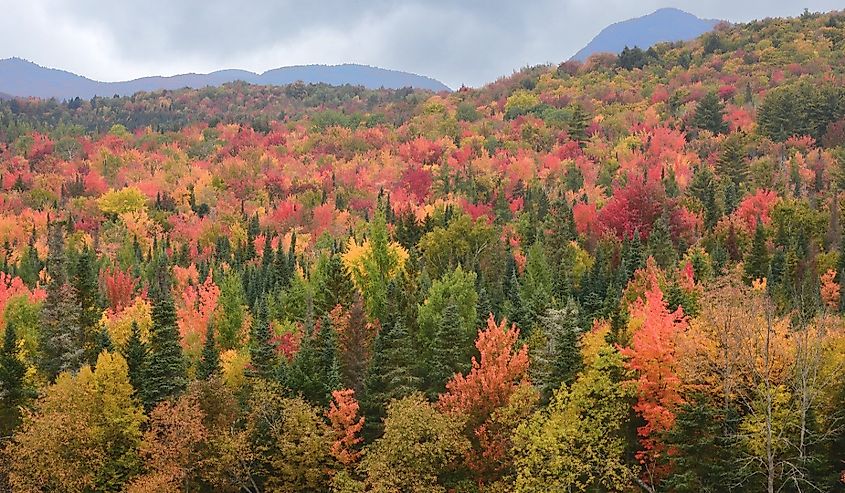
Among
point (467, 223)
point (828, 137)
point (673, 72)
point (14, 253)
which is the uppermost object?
point (673, 72)

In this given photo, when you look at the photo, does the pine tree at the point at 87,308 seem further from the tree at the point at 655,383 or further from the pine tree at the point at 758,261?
the pine tree at the point at 758,261

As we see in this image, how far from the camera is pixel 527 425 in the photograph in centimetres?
4122

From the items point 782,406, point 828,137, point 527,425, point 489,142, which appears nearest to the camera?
point 782,406

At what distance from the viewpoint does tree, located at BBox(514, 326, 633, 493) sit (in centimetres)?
3881

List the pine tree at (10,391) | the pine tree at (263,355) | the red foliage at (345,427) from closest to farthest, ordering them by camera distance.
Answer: the red foliage at (345,427), the pine tree at (10,391), the pine tree at (263,355)

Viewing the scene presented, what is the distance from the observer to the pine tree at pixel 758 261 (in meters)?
70.5

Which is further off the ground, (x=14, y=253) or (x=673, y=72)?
(x=673, y=72)

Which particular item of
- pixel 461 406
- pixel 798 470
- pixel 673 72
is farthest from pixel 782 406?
pixel 673 72

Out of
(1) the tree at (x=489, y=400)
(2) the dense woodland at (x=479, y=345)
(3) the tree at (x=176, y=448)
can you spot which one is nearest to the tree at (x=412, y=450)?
(2) the dense woodland at (x=479, y=345)

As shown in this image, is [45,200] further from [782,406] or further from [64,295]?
[782,406]

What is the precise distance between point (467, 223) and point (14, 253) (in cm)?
8575

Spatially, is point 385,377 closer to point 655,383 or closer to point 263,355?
point 263,355

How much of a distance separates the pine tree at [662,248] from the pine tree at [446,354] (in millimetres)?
28836

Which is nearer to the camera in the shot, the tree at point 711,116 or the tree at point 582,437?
the tree at point 582,437
